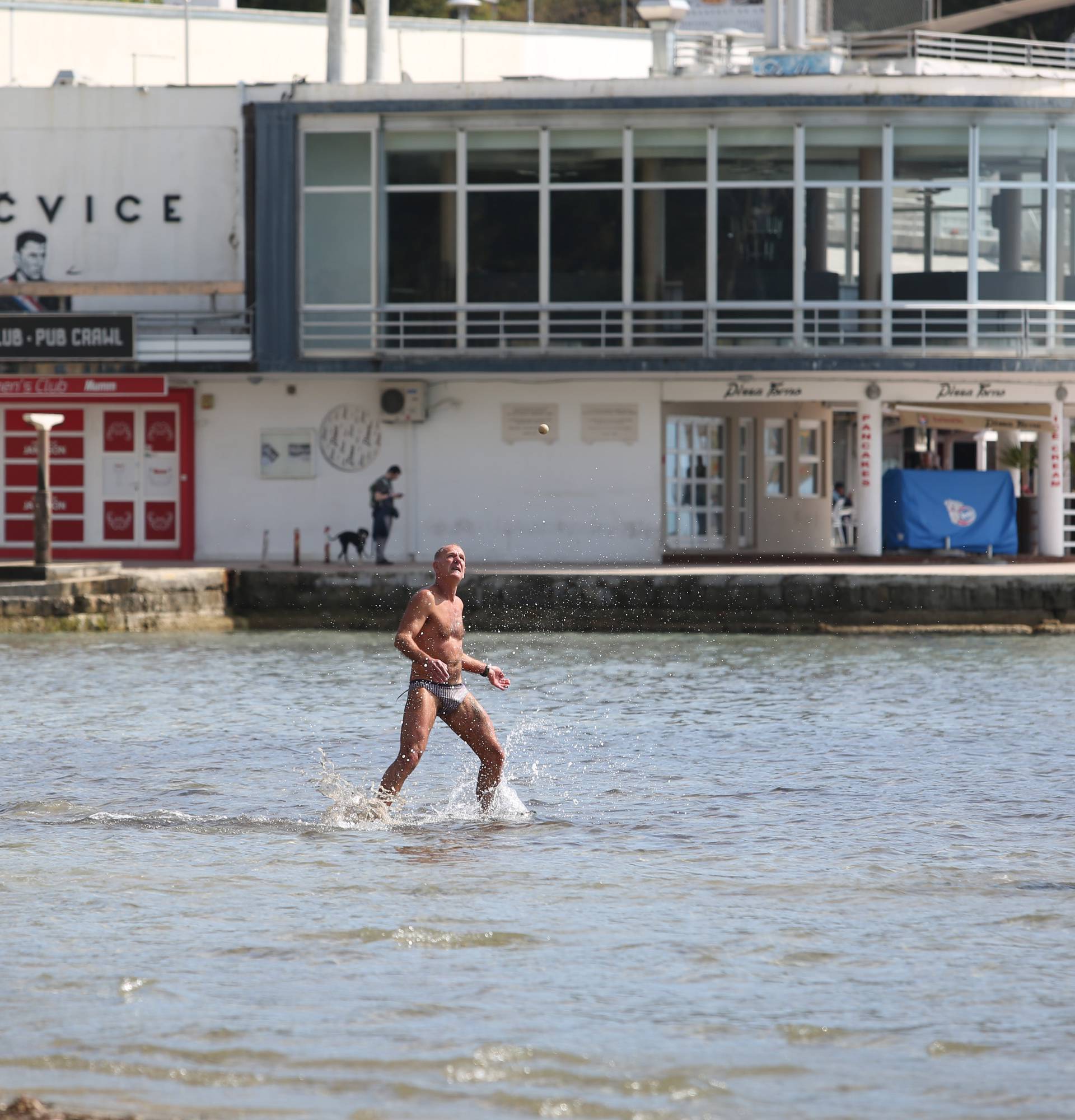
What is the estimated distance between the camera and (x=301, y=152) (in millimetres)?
34312

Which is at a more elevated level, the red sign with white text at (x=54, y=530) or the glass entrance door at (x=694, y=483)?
the glass entrance door at (x=694, y=483)

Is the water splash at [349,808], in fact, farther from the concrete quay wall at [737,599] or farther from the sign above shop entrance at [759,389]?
the sign above shop entrance at [759,389]

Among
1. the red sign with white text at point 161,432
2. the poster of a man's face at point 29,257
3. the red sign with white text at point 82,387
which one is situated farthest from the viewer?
the poster of a man's face at point 29,257

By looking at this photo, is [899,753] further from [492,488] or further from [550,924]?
[492,488]

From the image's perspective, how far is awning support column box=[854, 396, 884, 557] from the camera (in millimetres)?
33906

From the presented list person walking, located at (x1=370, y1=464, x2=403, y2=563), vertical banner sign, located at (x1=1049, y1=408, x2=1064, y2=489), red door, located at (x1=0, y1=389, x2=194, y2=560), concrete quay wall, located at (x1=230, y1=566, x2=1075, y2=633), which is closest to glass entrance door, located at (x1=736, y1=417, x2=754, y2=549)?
vertical banner sign, located at (x1=1049, y1=408, x2=1064, y2=489)

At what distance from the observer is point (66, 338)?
3434 cm

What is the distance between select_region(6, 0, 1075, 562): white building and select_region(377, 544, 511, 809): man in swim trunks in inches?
826

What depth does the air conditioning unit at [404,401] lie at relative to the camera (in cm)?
3447

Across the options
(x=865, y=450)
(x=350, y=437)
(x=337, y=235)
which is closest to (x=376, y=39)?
(x=337, y=235)

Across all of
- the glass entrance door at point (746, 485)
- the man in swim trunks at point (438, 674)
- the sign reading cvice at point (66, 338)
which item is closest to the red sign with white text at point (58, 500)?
the sign reading cvice at point (66, 338)

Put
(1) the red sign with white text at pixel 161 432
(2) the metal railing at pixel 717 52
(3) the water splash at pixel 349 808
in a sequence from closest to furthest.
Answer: (3) the water splash at pixel 349 808 < (2) the metal railing at pixel 717 52 < (1) the red sign with white text at pixel 161 432

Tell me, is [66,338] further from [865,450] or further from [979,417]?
[979,417]

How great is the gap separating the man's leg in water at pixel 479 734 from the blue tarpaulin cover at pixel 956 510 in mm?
22906
